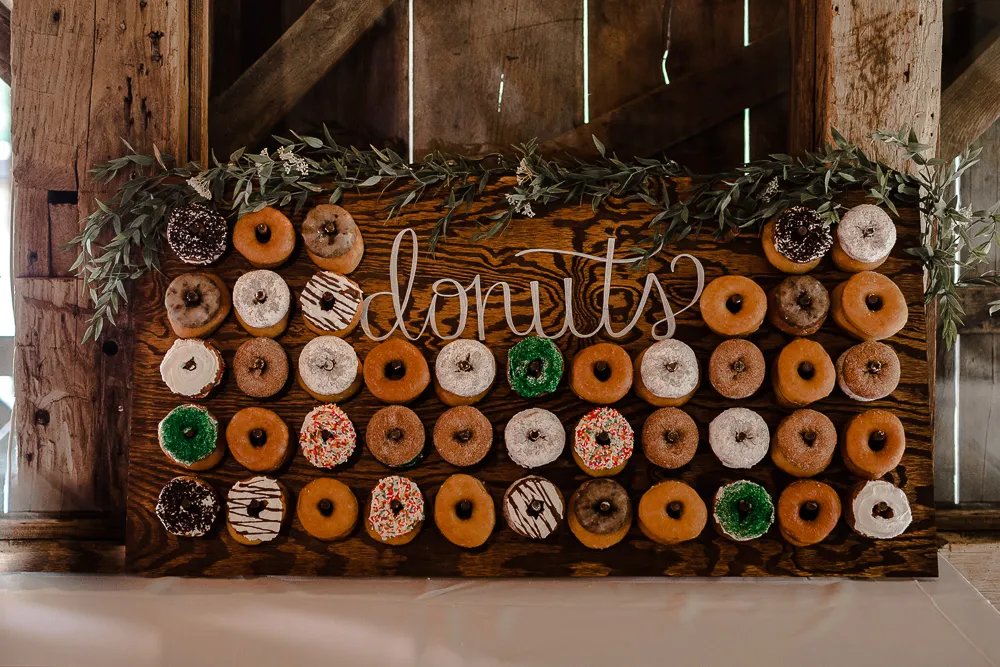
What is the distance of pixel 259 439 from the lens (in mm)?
1783

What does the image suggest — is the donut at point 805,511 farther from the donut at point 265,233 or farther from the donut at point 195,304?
the donut at point 195,304

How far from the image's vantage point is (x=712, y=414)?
1.76 meters

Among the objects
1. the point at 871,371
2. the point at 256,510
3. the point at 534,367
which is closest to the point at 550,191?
the point at 534,367

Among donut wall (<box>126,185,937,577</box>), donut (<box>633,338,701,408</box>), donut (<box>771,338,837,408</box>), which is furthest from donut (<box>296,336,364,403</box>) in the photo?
donut (<box>771,338,837,408</box>)

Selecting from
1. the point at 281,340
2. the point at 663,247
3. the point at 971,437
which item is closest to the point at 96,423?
the point at 281,340

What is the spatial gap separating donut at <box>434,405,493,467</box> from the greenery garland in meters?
0.53

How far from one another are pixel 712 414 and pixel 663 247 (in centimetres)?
52

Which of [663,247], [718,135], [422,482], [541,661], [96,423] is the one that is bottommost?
[541,661]

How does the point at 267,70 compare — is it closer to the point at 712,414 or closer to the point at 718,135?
the point at 718,135

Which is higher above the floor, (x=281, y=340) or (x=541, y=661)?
(x=281, y=340)

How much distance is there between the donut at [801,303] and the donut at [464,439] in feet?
3.02

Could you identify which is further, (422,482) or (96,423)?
(96,423)

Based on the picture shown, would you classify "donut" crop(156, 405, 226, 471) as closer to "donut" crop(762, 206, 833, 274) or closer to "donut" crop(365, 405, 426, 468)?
"donut" crop(365, 405, 426, 468)

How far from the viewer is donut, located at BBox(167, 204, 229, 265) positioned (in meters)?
1.76
